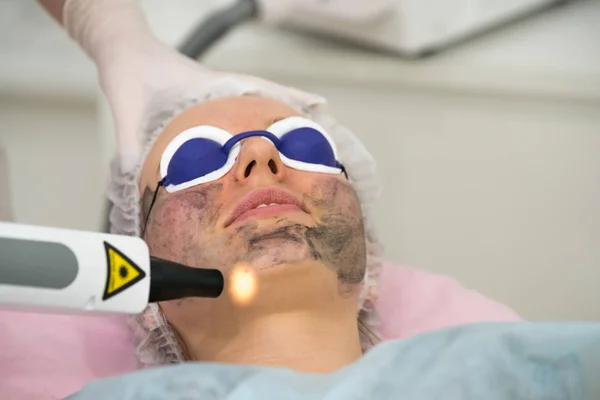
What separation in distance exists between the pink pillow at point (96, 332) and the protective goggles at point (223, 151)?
30 centimetres

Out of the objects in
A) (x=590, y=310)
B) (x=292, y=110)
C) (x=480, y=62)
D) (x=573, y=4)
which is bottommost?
(x=590, y=310)

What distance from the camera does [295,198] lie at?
1.00 m

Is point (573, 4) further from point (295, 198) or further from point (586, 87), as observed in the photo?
point (295, 198)

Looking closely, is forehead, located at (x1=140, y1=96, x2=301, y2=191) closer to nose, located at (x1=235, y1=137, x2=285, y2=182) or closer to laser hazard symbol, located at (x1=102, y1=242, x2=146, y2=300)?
nose, located at (x1=235, y1=137, x2=285, y2=182)

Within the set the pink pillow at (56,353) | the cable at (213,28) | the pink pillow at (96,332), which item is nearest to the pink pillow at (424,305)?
the pink pillow at (96,332)

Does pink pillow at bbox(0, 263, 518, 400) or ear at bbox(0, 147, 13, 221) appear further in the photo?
ear at bbox(0, 147, 13, 221)

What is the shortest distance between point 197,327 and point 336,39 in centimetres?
96

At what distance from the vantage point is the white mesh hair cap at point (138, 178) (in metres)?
1.11

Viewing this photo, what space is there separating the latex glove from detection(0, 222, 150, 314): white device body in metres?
0.48

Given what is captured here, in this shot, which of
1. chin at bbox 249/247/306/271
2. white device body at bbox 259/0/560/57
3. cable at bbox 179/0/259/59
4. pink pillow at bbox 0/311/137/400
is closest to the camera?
chin at bbox 249/247/306/271

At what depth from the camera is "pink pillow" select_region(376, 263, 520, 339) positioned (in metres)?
1.27

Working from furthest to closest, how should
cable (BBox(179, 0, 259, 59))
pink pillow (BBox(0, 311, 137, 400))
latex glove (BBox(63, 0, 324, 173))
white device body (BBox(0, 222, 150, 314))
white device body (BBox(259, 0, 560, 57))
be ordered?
white device body (BBox(259, 0, 560, 57)) < cable (BBox(179, 0, 259, 59)) < latex glove (BBox(63, 0, 324, 173)) < pink pillow (BBox(0, 311, 137, 400)) < white device body (BBox(0, 222, 150, 314))

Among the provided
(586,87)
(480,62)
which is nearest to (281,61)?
(480,62)

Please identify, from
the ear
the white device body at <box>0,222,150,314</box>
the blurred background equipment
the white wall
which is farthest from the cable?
the white device body at <box>0,222,150,314</box>
